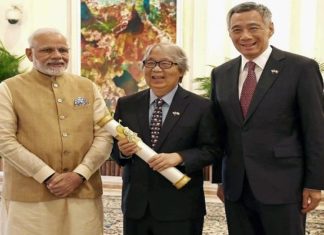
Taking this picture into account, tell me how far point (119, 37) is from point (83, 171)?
20.3 ft

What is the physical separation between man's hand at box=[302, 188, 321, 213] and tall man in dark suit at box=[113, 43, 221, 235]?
53 cm

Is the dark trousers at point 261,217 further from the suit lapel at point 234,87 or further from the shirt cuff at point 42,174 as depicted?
the shirt cuff at point 42,174

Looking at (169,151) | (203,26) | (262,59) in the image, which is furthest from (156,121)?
(203,26)

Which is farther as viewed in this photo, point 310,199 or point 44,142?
point 44,142

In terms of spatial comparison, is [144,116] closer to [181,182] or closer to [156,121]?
[156,121]

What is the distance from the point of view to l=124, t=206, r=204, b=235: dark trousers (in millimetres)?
2609

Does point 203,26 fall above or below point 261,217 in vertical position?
above

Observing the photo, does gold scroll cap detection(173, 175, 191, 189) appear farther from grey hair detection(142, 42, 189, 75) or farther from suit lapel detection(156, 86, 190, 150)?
grey hair detection(142, 42, 189, 75)

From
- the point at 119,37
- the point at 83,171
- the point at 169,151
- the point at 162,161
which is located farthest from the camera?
the point at 119,37

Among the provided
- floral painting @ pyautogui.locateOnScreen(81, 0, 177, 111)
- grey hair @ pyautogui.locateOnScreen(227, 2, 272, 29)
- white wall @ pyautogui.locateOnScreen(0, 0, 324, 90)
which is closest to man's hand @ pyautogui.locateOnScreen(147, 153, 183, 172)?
grey hair @ pyautogui.locateOnScreen(227, 2, 272, 29)

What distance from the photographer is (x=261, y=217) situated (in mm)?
2633

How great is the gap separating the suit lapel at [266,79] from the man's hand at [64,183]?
104cm

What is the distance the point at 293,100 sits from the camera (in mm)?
2510

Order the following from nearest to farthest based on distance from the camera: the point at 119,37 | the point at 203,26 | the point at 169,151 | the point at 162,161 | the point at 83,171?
1. the point at 162,161
2. the point at 169,151
3. the point at 83,171
4. the point at 203,26
5. the point at 119,37
